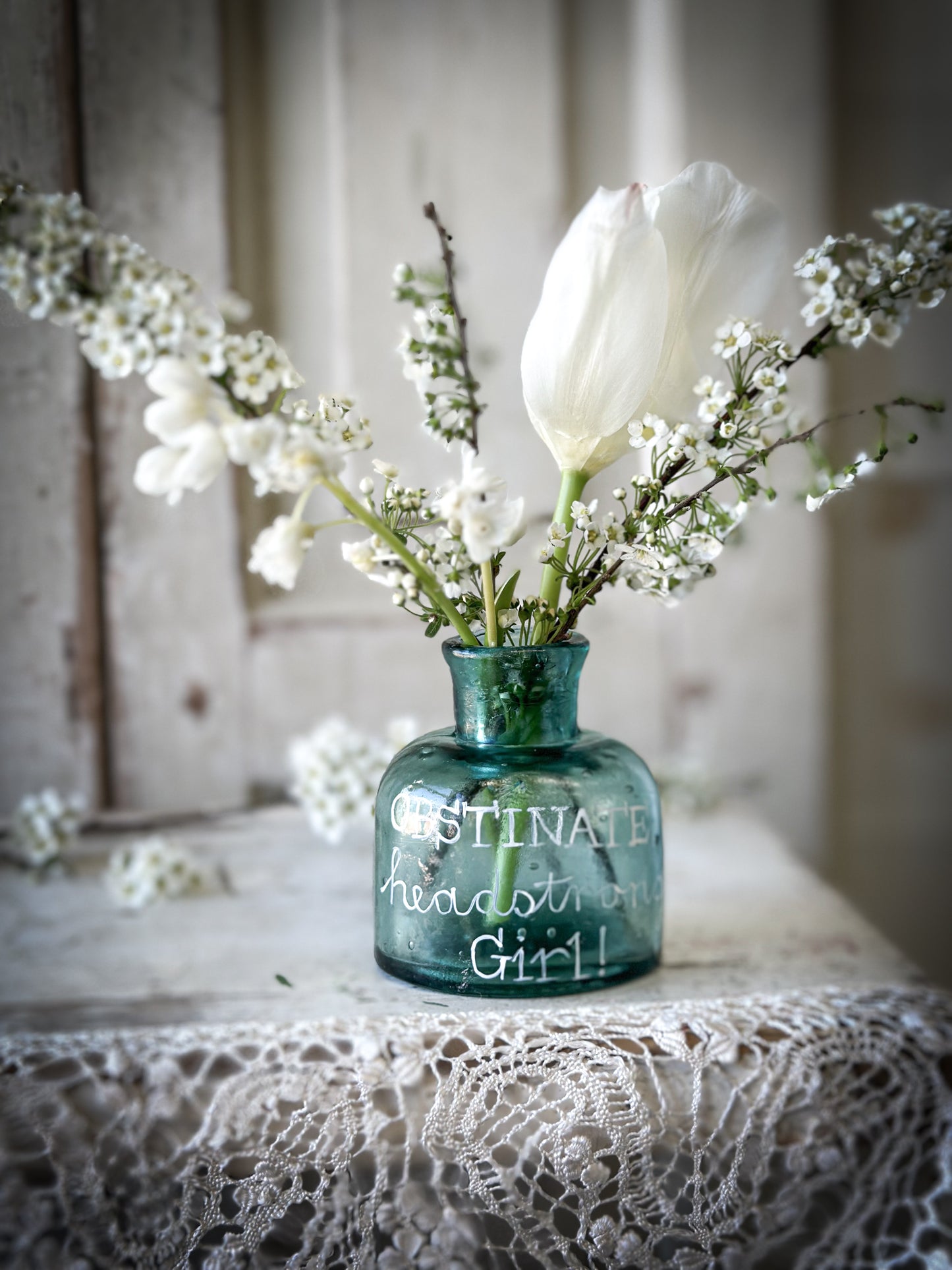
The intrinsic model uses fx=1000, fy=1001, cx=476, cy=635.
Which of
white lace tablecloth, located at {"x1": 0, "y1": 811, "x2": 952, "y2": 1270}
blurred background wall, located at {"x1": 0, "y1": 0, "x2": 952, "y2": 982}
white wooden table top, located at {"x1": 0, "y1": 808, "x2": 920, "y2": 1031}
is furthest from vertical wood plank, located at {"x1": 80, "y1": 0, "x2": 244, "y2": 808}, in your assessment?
white lace tablecloth, located at {"x1": 0, "y1": 811, "x2": 952, "y2": 1270}

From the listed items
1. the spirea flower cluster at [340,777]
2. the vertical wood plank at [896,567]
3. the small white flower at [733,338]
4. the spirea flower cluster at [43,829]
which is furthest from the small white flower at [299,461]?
the vertical wood plank at [896,567]

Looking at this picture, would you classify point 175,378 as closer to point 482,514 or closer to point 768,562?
point 482,514

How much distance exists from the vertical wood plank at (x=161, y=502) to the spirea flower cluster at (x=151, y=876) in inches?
10.4

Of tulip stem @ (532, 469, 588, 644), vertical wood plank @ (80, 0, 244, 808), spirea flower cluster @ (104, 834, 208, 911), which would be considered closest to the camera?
tulip stem @ (532, 469, 588, 644)

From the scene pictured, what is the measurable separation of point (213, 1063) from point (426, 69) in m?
0.94

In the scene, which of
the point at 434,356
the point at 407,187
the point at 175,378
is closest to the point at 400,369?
the point at 407,187

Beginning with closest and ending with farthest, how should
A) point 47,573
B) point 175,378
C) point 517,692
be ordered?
point 175,378 → point 517,692 → point 47,573

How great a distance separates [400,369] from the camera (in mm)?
1042

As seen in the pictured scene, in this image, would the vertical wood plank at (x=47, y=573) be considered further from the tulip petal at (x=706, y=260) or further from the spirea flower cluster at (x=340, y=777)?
the tulip petal at (x=706, y=260)

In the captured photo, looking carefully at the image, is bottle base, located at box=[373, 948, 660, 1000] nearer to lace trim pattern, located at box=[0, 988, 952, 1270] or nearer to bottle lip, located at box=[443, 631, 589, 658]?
lace trim pattern, located at box=[0, 988, 952, 1270]

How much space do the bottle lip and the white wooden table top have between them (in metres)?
0.19

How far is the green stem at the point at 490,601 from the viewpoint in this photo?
1.75ft

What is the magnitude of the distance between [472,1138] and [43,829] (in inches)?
20.4

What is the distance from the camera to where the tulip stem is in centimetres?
55
